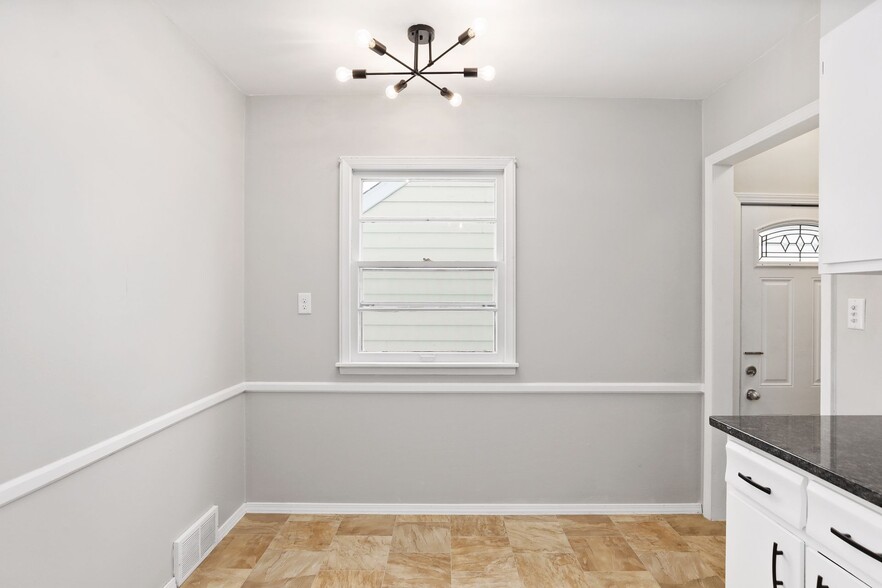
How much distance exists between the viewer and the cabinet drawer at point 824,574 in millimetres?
1191

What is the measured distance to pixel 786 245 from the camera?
11.1 feet

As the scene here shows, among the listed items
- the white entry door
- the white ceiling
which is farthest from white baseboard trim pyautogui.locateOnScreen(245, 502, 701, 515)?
the white ceiling

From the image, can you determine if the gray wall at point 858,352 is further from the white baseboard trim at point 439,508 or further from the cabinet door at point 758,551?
the white baseboard trim at point 439,508

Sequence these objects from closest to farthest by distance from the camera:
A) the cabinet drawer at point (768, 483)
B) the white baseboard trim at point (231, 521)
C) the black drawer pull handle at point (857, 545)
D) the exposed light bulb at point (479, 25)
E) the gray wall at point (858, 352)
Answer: the black drawer pull handle at point (857, 545) → the cabinet drawer at point (768, 483) → the gray wall at point (858, 352) → the exposed light bulb at point (479, 25) → the white baseboard trim at point (231, 521)

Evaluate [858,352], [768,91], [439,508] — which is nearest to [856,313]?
[858,352]

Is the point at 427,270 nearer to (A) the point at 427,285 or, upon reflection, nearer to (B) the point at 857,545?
(A) the point at 427,285

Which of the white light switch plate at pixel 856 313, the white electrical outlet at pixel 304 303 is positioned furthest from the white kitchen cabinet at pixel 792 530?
the white electrical outlet at pixel 304 303

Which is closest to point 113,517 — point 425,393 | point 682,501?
point 425,393

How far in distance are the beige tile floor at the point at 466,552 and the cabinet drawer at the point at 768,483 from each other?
120cm

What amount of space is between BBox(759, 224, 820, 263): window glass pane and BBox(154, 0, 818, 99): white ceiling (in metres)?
0.96

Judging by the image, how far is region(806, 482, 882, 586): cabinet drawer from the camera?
3.69 feet

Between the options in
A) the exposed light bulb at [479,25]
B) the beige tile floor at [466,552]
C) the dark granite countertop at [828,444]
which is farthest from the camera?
the beige tile floor at [466,552]

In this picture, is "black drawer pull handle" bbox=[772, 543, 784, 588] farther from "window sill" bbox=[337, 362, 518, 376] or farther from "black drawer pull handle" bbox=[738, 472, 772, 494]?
"window sill" bbox=[337, 362, 518, 376]

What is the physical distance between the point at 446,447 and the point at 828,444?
216 centimetres
